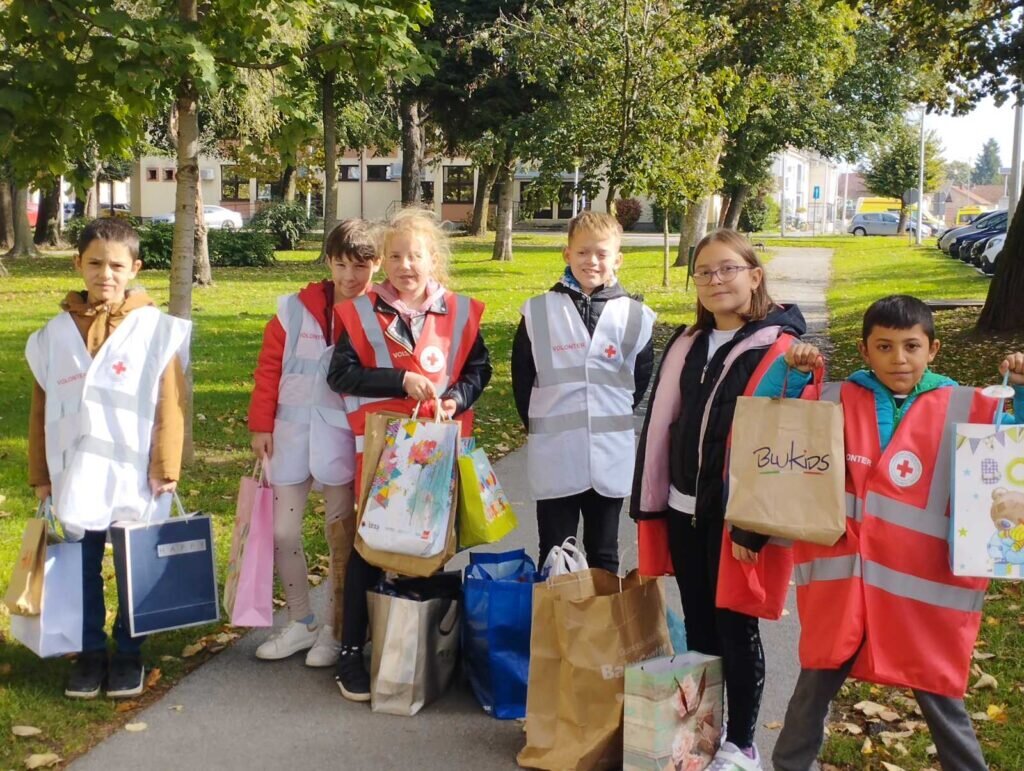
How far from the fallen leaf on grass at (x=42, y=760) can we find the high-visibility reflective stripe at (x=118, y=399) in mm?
1247

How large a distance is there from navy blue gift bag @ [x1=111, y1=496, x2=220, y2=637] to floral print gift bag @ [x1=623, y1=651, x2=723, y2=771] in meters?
1.80

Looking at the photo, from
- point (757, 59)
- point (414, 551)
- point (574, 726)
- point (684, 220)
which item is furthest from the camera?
point (684, 220)

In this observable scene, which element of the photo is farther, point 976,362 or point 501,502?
point 976,362

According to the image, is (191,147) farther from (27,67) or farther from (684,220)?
(684,220)

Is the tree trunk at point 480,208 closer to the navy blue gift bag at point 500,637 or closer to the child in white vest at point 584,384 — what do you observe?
the child in white vest at point 584,384

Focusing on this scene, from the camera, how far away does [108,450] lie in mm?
4270

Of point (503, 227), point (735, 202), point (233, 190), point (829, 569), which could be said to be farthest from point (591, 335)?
point (233, 190)

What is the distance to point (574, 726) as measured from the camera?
377cm

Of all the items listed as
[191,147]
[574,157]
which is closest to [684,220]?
[574,157]

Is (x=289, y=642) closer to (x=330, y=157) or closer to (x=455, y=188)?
(x=330, y=157)

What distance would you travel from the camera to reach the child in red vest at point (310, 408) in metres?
4.58

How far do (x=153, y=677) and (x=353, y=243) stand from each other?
1930 millimetres

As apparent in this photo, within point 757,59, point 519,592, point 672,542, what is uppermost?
point 757,59

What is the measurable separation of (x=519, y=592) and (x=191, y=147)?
422 cm
